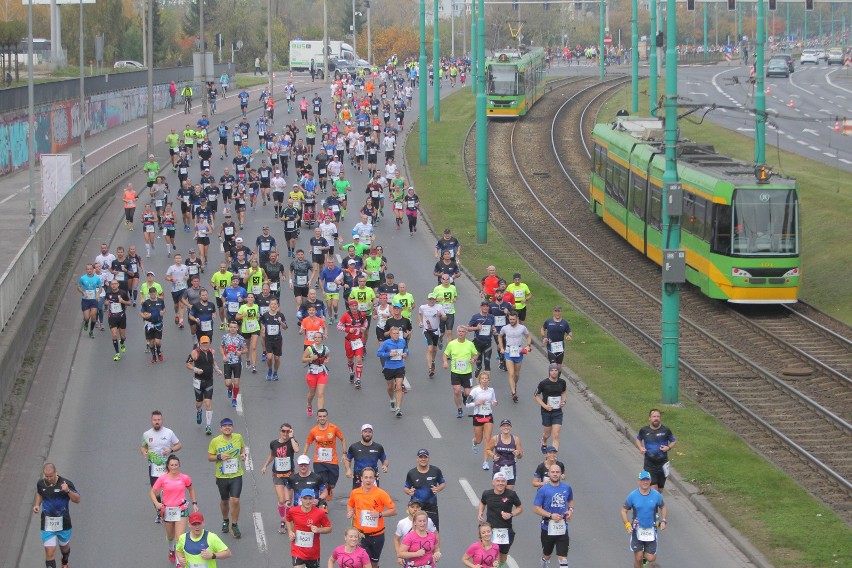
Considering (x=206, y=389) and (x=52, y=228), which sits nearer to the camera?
(x=206, y=389)

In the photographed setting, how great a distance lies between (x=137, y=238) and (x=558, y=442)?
65.7ft

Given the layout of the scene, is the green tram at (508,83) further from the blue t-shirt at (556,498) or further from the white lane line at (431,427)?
the blue t-shirt at (556,498)

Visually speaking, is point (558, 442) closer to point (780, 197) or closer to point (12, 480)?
point (12, 480)

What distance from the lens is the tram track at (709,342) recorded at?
846 inches

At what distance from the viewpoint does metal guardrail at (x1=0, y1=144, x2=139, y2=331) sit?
2633cm

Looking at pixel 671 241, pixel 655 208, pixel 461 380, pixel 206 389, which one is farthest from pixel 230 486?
pixel 655 208

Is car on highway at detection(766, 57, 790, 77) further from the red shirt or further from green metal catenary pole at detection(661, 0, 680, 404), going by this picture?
the red shirt

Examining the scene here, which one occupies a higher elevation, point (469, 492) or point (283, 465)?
point (283, 465)

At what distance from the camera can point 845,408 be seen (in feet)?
77.0

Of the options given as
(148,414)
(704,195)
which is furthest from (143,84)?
(148,414)

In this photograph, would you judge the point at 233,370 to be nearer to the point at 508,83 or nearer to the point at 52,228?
the point at 52,228

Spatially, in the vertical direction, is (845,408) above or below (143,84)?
below

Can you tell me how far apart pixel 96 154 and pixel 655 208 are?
2951 cm

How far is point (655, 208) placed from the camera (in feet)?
116
